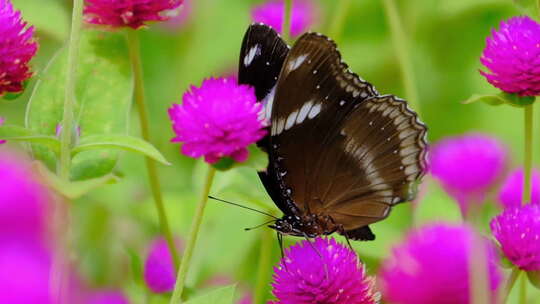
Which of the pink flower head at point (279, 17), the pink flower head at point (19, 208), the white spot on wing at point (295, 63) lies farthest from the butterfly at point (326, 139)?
the pink flower head at point (19, 208)

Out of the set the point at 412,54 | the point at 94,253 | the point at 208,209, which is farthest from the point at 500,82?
the point at 412,54

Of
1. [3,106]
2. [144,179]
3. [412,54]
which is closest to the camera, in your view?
[144,179]

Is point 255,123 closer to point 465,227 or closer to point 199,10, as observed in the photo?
point 465,227

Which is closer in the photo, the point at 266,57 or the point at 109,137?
the point at 109,137

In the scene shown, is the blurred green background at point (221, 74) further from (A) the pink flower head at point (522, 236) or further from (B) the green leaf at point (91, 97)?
(A) the pink flower head at point (522, 236)

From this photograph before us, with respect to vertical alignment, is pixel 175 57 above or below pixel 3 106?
above

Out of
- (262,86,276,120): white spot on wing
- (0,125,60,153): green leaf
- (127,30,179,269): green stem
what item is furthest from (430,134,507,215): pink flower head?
(0,125,60,153): green leaf

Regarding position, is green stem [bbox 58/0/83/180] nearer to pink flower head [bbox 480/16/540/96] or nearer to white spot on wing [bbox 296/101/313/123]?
white spot on wing [bbox 296/101/313/123]
